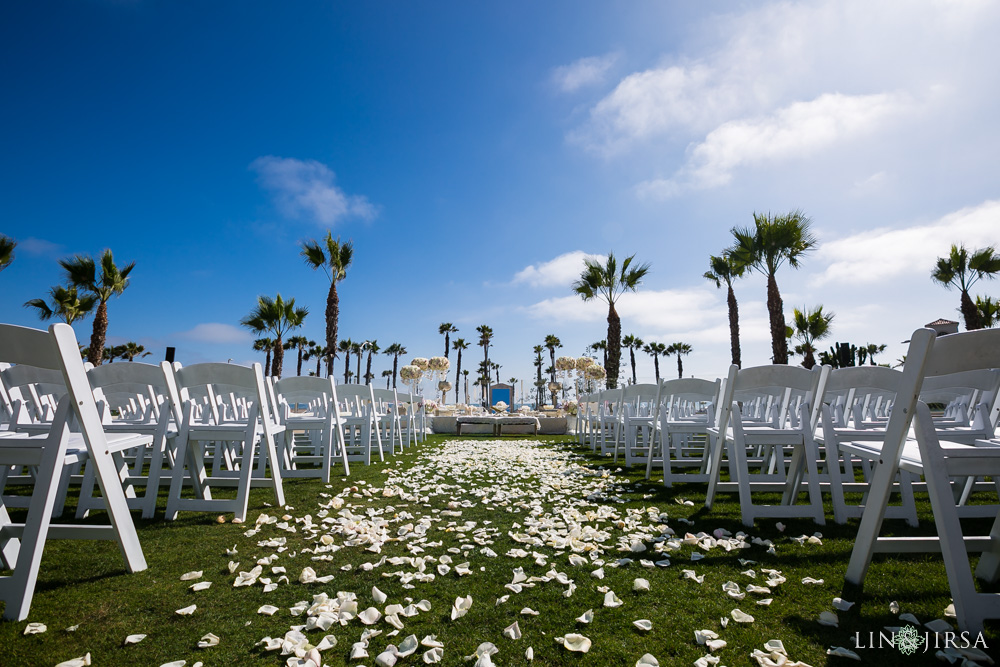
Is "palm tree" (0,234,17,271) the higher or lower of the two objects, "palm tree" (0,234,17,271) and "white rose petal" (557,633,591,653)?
the higher

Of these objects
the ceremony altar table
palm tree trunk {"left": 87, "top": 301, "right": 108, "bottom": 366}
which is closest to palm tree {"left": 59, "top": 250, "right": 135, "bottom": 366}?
palm tree trunk {"left": 87, "top": 301, "right": 108, "bottom": 366}

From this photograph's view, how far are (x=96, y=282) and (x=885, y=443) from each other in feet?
78.1

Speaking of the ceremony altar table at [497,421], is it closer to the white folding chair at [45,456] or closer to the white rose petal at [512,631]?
the white folding chair at [45,456]

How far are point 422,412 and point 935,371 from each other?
428 inches

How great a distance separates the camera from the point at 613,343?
1919 cm

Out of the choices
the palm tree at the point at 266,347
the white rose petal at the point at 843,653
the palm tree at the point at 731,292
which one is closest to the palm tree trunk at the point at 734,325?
the palm tree at the point at 731,292

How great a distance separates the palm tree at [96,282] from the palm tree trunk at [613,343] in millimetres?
20346

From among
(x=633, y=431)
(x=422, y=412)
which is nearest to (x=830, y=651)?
(x=633, y=431)

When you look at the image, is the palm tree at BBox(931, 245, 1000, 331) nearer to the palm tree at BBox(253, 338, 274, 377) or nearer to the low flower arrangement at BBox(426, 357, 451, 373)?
the low flower arrangement at BBox(426, 357, 451, 373)

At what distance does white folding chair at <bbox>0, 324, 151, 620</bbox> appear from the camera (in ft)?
6.17

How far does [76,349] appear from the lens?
6.68 ft

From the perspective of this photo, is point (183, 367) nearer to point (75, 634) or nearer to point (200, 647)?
point (75, 634)

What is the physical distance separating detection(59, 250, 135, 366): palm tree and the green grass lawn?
19186 millimetres

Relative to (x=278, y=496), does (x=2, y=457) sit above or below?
above
